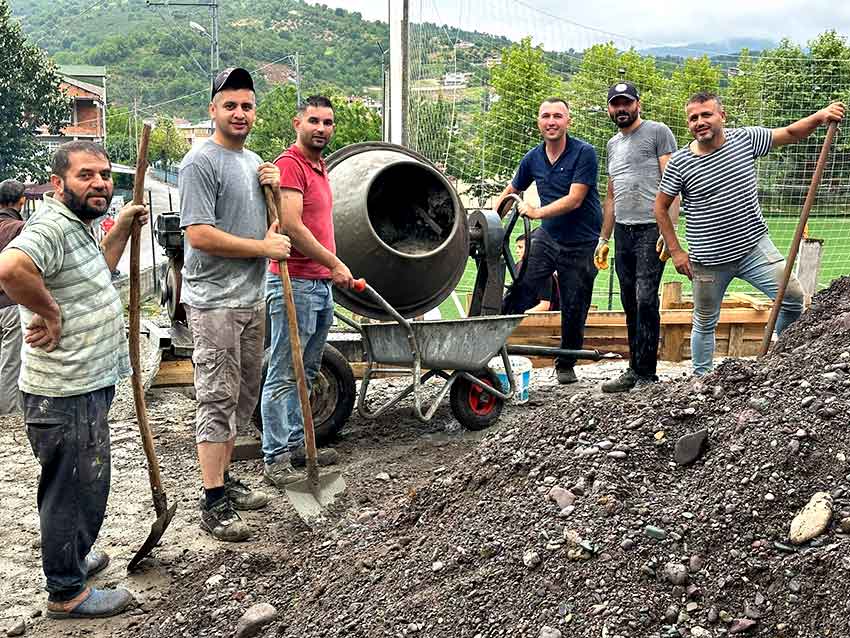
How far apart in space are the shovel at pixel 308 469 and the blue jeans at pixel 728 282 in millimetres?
2259

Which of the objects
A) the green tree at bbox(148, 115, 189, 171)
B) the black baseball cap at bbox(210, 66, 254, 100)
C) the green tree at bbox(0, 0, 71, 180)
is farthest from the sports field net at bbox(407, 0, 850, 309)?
the green tree at bbox(148, 115, 189, 171)

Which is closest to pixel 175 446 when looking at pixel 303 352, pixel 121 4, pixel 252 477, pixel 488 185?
pixel 252 477

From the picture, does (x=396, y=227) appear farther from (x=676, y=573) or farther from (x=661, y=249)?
(x=676, y=573)

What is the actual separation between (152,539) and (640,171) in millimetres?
3691

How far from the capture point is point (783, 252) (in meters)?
16.4

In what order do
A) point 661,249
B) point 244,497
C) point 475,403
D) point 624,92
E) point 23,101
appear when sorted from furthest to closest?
point 23,101, point 661,249, point 624,92, point 475,403, point 244,497

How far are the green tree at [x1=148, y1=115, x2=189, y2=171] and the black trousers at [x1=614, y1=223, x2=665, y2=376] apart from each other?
6714 centimetres

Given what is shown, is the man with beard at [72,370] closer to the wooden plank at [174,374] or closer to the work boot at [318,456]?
the work boot at [318,456]

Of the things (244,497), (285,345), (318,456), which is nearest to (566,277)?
(318,456)

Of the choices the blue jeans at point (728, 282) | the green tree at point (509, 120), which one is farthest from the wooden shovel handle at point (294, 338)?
the green tree at point (509, 120)

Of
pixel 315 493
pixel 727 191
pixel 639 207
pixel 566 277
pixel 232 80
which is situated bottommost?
pixel 315 493

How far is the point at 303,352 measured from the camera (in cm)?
459

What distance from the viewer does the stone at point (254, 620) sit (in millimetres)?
3021

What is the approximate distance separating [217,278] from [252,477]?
134cm
